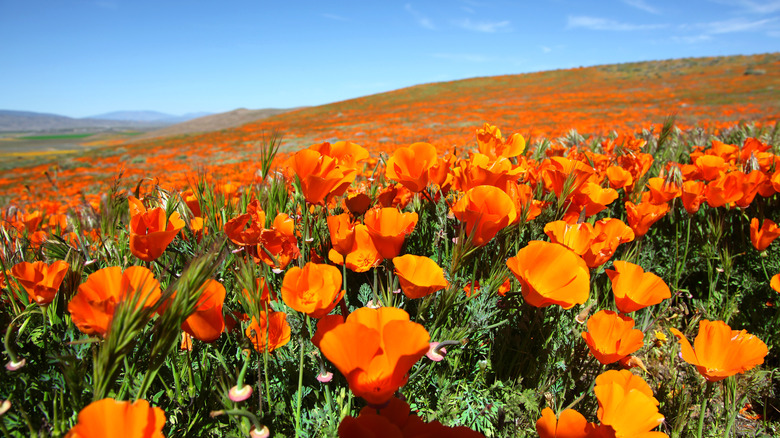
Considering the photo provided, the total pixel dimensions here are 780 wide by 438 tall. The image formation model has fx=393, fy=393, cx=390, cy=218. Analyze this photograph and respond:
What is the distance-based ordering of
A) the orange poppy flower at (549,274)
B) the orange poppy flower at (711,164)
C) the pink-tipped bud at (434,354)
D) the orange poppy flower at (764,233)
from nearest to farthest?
the pink-tipped bud at (434,354) → the orange poppy flower at (549,274) → the orange poppy flower at (764,233) → the orange poppy flower at (711,164)

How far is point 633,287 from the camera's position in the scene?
105cm

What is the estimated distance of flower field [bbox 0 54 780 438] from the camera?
0.65m

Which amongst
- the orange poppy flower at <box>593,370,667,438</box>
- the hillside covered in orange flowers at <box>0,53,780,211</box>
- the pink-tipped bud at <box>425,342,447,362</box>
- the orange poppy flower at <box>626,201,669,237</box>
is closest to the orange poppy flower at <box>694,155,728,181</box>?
the orange poppy flower at <box>626,201,669,237</box>

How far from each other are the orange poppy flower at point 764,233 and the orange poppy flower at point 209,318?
6.07 ft

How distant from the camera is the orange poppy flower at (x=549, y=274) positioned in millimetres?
883

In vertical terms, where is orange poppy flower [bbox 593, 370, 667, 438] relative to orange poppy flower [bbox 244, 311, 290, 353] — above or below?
below

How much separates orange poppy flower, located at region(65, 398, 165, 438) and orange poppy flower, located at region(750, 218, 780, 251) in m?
1.95

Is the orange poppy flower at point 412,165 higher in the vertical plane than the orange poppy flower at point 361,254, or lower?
higher

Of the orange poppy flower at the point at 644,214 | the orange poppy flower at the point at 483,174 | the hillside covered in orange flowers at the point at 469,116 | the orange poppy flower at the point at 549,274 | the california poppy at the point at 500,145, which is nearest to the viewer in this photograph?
the orange poppy flower at the point at 549,274

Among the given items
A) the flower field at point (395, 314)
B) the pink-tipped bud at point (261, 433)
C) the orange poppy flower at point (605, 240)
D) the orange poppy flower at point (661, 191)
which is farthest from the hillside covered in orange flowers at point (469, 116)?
the pink-tipped bud at point (261, 433)

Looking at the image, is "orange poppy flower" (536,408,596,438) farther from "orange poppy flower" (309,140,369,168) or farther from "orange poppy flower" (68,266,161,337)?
"orange poppy flower" (309,140,369,168)

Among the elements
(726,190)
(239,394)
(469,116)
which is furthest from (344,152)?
(469,116)

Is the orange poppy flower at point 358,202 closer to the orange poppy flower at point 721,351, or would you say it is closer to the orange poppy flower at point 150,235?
the orange poppy flower at point 150,235

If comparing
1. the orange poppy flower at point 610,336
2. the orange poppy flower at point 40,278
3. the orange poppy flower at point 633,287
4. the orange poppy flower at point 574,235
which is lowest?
the orange poppy flower at point 610,336
